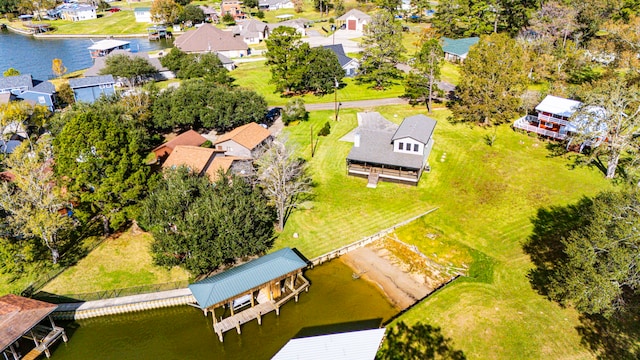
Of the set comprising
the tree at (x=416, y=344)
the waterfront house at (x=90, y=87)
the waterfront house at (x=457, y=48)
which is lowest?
the tree at (x=416, y=344)

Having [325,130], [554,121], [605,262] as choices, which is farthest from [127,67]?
[605,262]

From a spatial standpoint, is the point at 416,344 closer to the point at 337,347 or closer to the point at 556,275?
the point at 337,347

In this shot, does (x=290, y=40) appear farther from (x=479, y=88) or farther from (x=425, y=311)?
(x=425, y=311)

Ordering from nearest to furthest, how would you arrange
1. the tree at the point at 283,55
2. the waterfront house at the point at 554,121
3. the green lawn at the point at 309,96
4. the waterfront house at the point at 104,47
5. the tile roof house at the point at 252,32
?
1. the waterfront house at the point at 554,121
2. the tree at the point at 283,55
3. the green lawn at the point at 309,96
4. the waterfront house at the point at 104,47
5. the tile roof house at the point at 252,32

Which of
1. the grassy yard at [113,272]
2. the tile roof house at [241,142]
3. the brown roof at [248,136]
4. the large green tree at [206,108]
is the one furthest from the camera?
the large green tree at [206,108]

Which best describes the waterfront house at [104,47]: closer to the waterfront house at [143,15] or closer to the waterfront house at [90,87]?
the waterfront house at [90,87]

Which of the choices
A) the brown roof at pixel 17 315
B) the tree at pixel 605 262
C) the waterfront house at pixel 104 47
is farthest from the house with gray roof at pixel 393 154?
the waterfront house at pixel 104 47
